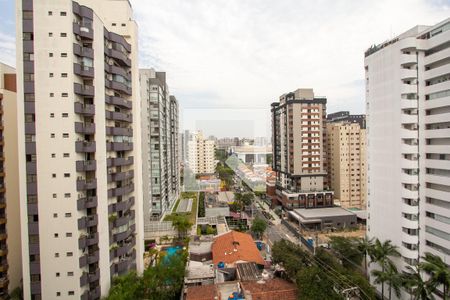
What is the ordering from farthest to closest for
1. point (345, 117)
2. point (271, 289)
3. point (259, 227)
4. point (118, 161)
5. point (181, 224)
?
point (345, 117), point (259, 227), point (181, 224), point (118, 161), point (271, 289)

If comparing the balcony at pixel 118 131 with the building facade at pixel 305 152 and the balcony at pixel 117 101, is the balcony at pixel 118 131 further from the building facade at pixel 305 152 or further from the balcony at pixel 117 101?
the building facade at pixel 305 152

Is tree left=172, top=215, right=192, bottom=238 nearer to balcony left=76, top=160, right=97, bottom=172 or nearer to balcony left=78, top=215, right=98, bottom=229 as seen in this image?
balcony left=78, top=215, right=98, bottom=229

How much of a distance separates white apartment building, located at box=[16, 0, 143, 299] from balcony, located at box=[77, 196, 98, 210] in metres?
0.01

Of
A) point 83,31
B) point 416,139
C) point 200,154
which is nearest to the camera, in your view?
point 83,31

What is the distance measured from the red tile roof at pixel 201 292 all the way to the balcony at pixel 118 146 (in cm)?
940

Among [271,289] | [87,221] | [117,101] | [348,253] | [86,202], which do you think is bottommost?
[271,289]

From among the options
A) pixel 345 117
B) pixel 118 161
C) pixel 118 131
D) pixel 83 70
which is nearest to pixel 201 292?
pixel 118 161

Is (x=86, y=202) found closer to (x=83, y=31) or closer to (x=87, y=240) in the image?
(x=87, y=240)

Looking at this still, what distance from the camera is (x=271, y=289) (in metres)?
16.2

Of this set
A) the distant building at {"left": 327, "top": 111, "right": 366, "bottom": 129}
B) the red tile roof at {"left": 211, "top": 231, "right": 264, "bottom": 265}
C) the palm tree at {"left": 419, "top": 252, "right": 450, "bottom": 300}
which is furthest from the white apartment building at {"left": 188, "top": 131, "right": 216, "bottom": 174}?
the palm tree at {"left": 419, "top": 252, "right": 450, "bottom": 300}

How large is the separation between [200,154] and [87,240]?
191 feet

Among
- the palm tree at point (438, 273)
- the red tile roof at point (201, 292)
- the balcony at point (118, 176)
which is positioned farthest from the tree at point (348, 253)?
the balcony at point (118, 176)

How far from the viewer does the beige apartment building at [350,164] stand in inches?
1592

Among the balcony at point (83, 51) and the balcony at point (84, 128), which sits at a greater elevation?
the balcony at point (83, 51)
